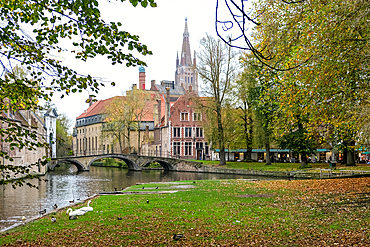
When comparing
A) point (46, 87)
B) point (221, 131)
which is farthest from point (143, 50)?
point (221, 131)

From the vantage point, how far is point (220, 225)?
832cm

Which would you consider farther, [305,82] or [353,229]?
[305,82]

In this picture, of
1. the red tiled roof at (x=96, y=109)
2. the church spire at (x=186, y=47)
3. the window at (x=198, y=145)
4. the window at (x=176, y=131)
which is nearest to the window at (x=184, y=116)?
the window at (x=176, y=131)

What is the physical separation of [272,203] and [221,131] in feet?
91.9

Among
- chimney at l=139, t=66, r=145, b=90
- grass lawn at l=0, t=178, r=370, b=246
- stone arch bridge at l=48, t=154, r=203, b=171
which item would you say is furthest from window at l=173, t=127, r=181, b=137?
chimney at l=139, t=66, r=145, b=90

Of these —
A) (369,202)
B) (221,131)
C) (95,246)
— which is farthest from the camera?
(221,131)

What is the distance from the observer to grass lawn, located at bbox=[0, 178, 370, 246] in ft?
22.9

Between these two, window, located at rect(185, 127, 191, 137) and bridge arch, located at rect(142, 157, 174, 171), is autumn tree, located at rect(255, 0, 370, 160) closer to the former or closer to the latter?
bridge arch, located at rect(142, 157, 174, 171)

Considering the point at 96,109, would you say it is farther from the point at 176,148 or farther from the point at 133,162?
the point at 133,162

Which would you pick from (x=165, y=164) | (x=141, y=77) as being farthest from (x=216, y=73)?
(x=141, y=77)

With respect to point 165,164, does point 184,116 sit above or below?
above

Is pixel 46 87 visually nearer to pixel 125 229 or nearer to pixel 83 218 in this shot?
pixel 125 229

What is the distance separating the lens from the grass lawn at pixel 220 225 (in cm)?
699

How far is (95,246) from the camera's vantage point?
693cm
